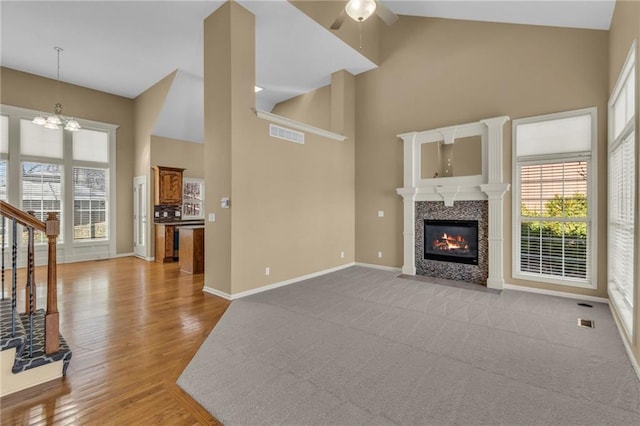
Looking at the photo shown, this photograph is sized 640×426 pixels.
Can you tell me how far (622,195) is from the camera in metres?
3.35

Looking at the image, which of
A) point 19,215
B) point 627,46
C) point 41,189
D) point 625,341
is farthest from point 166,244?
point 627,46

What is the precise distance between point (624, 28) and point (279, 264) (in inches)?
201

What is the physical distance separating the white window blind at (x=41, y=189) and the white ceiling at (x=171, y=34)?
82.4 inches

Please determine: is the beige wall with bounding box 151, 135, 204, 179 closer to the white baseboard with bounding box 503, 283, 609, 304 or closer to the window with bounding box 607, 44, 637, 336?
the white baseboard with bounding box 503, 283, 609, 304

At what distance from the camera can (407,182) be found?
19.4 ft

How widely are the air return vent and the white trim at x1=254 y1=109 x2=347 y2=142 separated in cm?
9

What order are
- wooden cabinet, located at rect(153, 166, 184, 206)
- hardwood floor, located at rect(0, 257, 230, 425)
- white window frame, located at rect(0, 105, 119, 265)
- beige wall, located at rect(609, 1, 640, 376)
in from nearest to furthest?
hardwood floor, located at rect(0, 257, 230, 425) < beige wall, located at rect(609, 1, 640, 376) < white window frame, located at rect(0, 105, 119, 265) < wooden cabinet, located at rect(153, 166, 184, 206)

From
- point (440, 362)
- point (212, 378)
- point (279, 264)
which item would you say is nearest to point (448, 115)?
point (279, 264)

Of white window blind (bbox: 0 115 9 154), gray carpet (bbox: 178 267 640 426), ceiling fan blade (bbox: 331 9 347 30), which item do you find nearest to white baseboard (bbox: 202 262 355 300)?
gray carpet (bbox: 178 267 640 426)

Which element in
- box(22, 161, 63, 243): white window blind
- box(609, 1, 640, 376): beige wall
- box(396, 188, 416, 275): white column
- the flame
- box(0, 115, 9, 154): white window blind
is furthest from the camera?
box(22, 161, 63, 243): white window blind

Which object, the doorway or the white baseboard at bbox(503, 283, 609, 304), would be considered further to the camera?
the doorway

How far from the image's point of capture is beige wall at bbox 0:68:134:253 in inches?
255

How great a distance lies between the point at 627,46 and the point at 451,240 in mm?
3359

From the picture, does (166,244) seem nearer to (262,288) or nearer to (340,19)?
(262,288)
